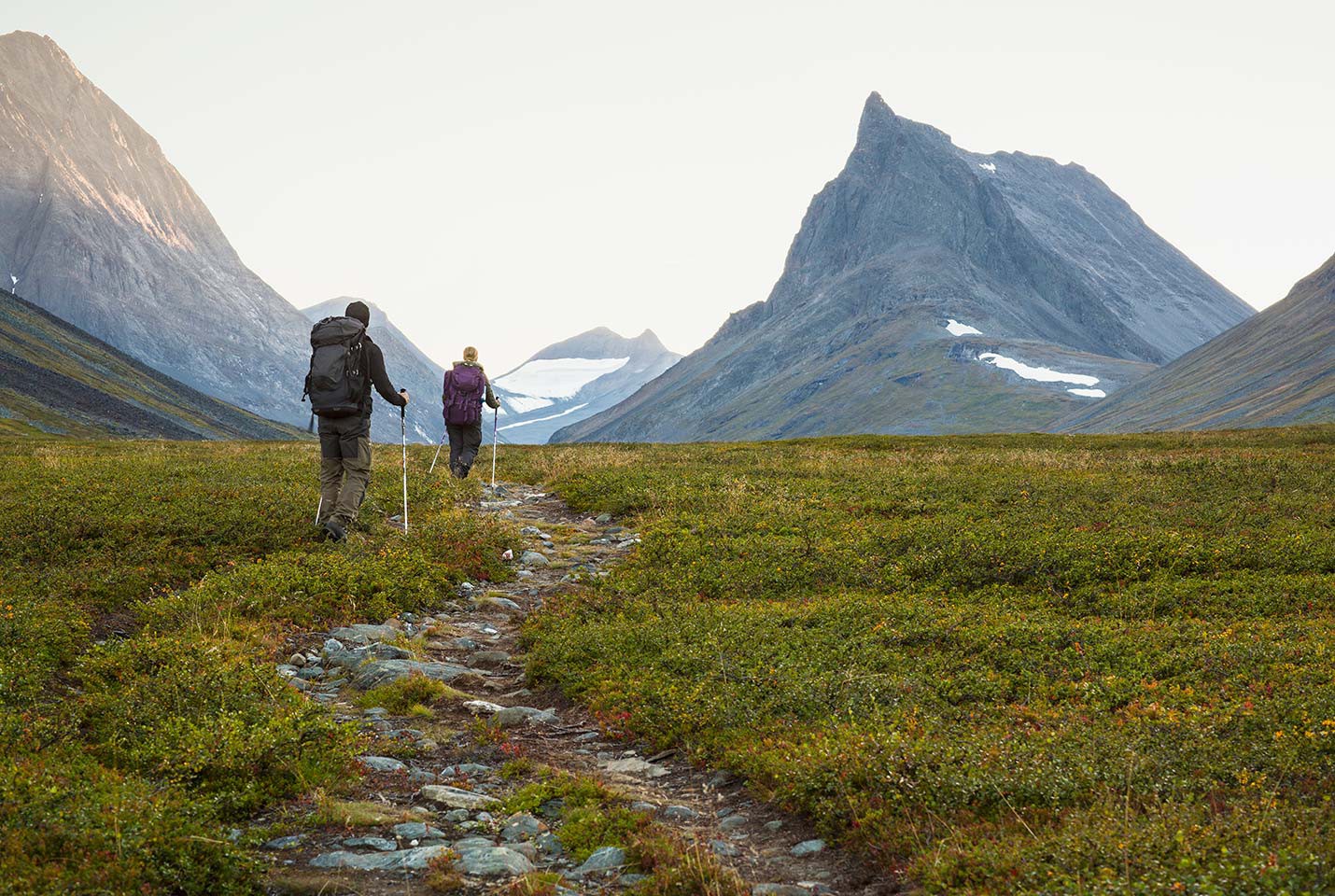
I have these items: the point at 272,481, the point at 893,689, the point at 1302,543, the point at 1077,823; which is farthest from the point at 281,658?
the point at 1302,543

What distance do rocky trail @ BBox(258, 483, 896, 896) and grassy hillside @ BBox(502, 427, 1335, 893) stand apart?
18.1 inches

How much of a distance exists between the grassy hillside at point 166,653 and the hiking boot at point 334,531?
0.55 meters

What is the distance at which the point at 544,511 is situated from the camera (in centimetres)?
2611

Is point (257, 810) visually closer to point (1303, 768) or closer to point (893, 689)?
point (893, 689)

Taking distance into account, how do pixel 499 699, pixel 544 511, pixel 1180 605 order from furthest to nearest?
pixel 544 511, pixel 1180 605, pixel 499 699

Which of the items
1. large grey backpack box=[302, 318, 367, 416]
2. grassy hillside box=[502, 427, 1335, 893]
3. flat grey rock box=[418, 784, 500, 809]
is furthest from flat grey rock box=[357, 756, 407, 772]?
large grey backpack box=[302, 318, 367, 416]

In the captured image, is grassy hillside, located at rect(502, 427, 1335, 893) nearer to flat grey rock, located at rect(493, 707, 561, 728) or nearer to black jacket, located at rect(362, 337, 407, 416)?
flat grey rock, located at rect(493, 707, 561, 728)

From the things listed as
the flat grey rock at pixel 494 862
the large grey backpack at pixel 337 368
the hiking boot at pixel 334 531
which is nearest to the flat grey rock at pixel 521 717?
the flat grey rock at pixel 494 862

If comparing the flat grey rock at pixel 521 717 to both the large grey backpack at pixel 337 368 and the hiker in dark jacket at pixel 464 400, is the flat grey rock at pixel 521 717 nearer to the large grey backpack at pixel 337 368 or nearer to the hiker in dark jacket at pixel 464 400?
the large grey backpack at pixel 337 368

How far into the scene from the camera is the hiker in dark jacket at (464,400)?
27.6 m

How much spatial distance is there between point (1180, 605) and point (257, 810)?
1263 cm

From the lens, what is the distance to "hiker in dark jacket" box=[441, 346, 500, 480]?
27.6 m

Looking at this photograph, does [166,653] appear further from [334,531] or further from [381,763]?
[334,531]

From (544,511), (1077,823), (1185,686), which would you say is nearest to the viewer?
(1077,823)
